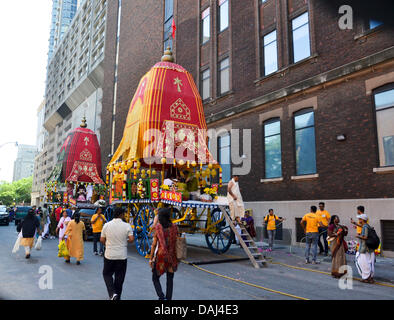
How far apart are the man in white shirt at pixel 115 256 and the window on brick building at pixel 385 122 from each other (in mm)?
10136

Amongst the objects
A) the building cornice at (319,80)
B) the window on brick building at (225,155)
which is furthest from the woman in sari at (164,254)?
the window on brick building at (225,155)

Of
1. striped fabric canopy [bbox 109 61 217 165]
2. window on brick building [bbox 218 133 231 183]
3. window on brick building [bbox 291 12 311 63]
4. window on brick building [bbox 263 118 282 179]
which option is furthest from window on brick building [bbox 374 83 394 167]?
window on brick building [bbox 218 133 231 183]

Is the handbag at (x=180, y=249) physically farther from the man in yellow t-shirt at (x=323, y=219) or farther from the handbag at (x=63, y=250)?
the man in yellow t-shirt at (x=323, y=219)

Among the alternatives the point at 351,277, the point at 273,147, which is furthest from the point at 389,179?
the point at 273,147

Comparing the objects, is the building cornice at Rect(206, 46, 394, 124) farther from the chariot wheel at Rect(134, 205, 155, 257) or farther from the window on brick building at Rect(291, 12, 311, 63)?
the chariot wheel at Rect(134, 205, 155, 257)

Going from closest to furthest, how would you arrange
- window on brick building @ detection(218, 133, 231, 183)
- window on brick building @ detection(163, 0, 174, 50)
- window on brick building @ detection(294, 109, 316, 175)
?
window on brick building @ detection(294, 109, 316, 175)
window on brick building @ detection(218, 133, 231, 183)
window on brick building @ detection(163, 0, 174, 50)

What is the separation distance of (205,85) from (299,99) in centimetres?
859

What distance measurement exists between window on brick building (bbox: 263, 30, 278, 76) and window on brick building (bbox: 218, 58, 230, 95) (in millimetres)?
3101

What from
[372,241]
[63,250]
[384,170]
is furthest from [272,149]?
[63,250]

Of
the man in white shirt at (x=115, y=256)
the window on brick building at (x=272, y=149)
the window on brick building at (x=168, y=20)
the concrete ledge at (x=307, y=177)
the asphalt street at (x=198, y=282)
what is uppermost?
the window on brick building at (x=168, y=20)

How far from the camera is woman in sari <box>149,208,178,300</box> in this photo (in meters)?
5.43

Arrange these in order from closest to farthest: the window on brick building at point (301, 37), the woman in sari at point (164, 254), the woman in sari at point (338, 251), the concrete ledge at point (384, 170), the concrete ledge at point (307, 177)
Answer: the woman in sari at point (164, 254)
the woman in sari at point (338, 251)
the concrete ledge at point (384, 170)
the concrete ledge at point (307, 177)
the window on brick building at point (301, 37)

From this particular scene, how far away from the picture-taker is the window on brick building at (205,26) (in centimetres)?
2239

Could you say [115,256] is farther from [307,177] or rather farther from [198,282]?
[307,177]
